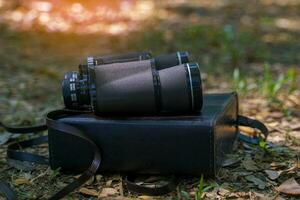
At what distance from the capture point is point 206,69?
10.8ft

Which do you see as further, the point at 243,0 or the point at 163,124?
the point at 243,0

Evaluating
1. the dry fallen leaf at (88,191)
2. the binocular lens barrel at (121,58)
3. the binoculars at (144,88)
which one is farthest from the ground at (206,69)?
the binocular lens barrel at (121,58)

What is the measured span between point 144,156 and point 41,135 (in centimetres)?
68

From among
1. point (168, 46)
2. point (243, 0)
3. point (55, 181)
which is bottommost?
point (55, 181)

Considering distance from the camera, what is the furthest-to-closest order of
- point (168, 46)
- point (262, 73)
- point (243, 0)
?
point (243, 0) → point (168, 46) → point (262, 73)

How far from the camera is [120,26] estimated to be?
4.47 meters

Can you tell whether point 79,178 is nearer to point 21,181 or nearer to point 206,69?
point 21,181

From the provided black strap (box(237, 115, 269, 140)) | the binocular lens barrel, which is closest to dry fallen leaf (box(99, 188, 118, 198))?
the binocular lens barrel

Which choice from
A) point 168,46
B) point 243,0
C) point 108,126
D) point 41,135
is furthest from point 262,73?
point 243,0

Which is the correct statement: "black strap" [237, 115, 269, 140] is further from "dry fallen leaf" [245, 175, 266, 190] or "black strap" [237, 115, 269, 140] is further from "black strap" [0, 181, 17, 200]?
"black strap" [0, 181, 17, 200]

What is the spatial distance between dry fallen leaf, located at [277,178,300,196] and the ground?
1 centimetres

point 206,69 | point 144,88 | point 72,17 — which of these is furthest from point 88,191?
point 72,17

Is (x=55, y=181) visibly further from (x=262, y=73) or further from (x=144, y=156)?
(x=262, y=73)

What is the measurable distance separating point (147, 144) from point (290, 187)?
1.53ft
